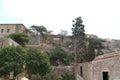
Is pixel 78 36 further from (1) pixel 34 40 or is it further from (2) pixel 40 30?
(2) pixel 40 30

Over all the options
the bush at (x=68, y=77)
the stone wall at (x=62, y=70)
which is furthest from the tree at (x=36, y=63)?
the stone wall at (x=62, y=70)

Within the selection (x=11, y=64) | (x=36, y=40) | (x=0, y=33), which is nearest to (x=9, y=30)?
(x=0, y=33)

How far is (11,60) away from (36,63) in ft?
12.1

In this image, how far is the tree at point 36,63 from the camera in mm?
27156

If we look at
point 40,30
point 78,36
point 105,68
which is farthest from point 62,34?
point 105,68

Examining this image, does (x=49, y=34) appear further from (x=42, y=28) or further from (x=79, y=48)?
(x=79, y=48)

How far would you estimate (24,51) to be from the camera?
89.1 ft

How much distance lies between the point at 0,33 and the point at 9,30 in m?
3.08

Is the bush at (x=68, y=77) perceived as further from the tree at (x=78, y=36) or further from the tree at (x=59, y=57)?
the tree at (x=59, y=57)

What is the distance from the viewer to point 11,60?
24.9 metres

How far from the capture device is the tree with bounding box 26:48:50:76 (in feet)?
89.1

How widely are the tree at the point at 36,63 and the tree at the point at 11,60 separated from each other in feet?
4.41

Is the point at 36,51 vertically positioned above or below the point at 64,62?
above

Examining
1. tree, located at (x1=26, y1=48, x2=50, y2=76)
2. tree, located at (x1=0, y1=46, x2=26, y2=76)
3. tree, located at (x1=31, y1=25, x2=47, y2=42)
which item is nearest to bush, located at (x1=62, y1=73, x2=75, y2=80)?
tree, located at (x1=26, y1=48, x2=50, y2=76)
